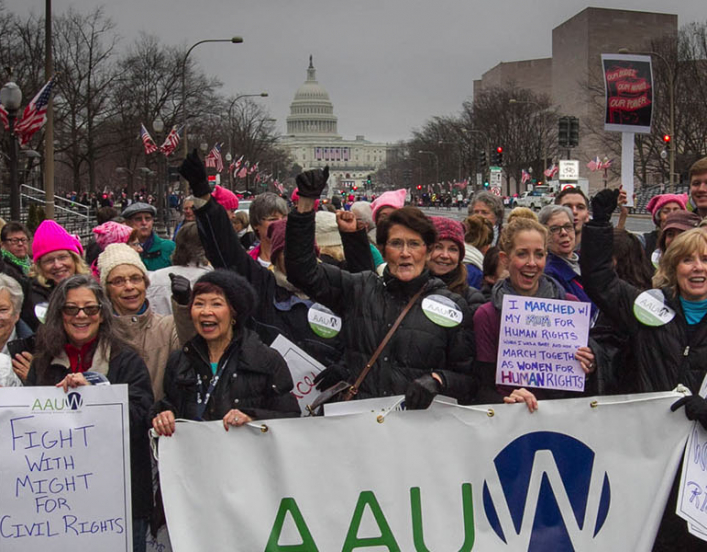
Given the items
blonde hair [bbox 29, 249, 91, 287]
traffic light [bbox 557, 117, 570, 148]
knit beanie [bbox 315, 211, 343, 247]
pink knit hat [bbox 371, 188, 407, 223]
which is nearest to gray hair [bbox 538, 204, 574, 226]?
pink knit hat [bbox 371, 188, 407, 223]

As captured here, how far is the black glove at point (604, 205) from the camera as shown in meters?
4.00

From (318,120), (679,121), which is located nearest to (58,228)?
(679,121)

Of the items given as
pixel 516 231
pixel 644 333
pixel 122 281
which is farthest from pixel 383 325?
pixel 122 281

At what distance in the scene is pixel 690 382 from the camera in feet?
12.5

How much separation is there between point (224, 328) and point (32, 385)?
897 millimetres

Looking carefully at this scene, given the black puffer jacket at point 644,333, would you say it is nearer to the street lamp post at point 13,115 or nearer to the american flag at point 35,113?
the street lamp post at point 13,115

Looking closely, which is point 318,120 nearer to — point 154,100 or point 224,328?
point 154,100

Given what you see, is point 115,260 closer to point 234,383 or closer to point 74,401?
point 74,401

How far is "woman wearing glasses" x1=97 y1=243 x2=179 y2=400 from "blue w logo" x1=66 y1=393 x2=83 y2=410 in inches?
20.5

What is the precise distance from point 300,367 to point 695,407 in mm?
1958

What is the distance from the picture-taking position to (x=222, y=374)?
372 centimetres

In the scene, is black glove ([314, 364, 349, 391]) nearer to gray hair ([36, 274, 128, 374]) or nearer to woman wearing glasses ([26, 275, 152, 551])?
woman wearing glasses ([26, 275, 152, 551])

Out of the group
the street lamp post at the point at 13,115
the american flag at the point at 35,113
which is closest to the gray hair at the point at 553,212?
the street lamp post at the point at 13,115

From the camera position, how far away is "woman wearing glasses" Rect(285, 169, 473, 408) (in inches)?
148
